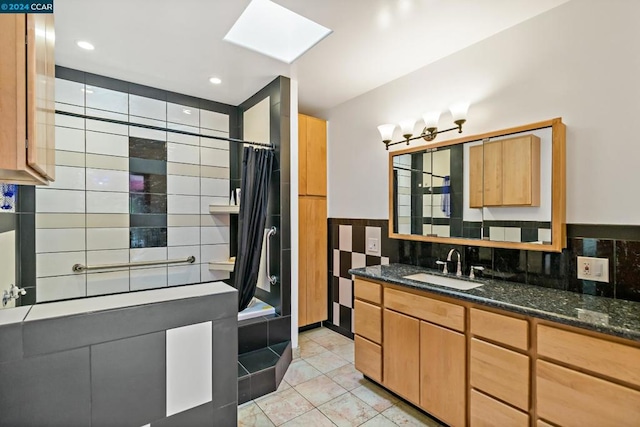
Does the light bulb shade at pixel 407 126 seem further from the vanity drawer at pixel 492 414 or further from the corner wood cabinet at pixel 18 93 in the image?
the corner wood cabinet at pixel 18 93

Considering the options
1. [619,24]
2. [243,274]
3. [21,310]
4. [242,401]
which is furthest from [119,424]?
[619,24]

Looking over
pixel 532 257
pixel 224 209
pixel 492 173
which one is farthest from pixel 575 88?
pixel 224 209

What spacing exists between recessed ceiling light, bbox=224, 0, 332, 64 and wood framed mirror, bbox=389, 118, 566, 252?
3.92 feet

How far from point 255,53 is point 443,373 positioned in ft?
8.55

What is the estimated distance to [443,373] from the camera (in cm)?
181

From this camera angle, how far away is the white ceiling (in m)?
1.79

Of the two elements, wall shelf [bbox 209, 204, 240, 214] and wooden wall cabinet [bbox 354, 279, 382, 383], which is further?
wall shelf [bbox 209, 204, 240, 214]

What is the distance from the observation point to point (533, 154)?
72.7 inches

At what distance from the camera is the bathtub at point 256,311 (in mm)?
2598

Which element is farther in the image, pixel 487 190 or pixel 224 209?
pixel 224 209

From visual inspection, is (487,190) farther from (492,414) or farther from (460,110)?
(492,414)

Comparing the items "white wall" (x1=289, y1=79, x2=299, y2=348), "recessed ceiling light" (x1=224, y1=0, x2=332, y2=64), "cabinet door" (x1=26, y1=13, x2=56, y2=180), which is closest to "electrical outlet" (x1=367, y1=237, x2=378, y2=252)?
"white wall" (x1=289, y1=79, x2=299, y2=348)

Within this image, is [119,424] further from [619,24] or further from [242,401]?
[619,24]

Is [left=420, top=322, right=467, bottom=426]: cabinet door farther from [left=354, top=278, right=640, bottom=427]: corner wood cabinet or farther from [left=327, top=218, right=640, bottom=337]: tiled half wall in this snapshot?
[left=327, top=218, right=640, bottom=337]: tiled half wall
